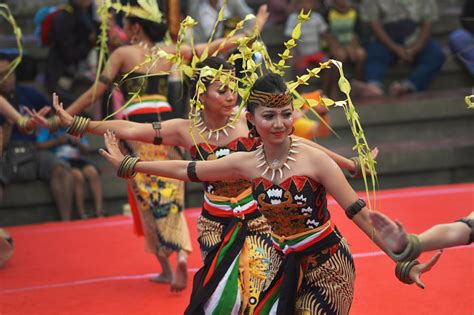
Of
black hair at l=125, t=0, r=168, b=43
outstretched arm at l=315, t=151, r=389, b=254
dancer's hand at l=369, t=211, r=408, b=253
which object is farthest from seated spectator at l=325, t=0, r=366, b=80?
dancer's hand at l=369, t=211, r=408, b=253

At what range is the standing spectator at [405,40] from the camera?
38.0 feet

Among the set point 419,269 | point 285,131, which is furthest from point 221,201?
point 419,269

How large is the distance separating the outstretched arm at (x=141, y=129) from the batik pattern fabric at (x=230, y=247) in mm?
190

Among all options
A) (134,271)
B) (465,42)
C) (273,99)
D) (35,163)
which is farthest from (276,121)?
(465,42)

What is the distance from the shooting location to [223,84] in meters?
5.29

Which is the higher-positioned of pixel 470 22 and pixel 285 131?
pixel 285 131

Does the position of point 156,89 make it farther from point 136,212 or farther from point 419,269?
point 419,269

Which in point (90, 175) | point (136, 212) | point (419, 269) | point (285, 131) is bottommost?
point (90, 175)

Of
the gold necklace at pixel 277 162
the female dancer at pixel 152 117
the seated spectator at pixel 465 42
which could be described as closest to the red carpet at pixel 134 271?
the female dancer at pixel 152 117

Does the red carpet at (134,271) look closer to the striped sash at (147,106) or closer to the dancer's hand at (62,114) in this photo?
the striped sash at (147,106)

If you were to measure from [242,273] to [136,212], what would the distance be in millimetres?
2123

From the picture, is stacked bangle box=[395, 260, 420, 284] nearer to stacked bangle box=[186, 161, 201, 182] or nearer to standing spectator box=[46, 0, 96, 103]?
A: stacked bangle box=[186, 161, 201, 182]

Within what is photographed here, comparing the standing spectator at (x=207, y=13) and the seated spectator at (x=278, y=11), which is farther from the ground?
the standing spectator at (x=207, y=13)

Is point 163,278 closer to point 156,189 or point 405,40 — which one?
point 156,189
